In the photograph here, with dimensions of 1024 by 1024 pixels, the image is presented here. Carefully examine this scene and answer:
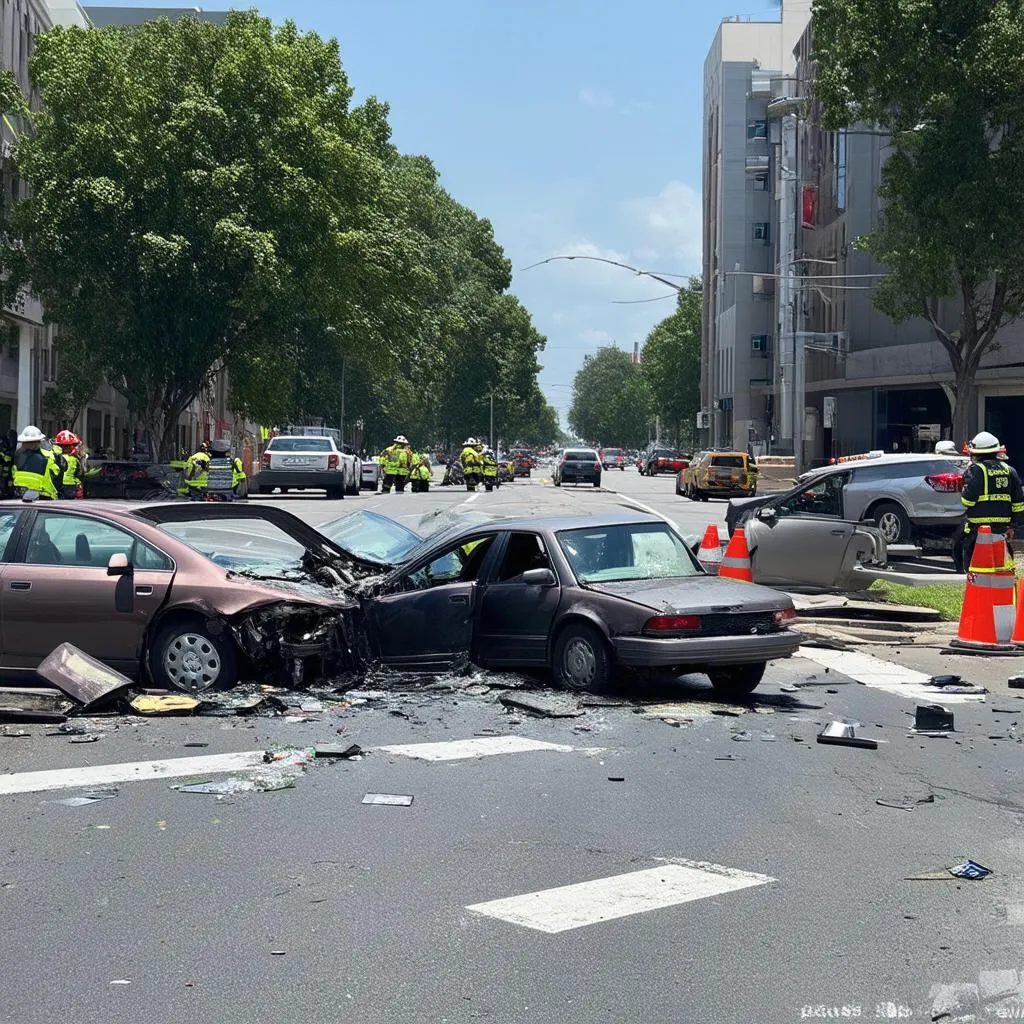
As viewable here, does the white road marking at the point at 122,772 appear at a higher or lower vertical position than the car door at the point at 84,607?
lower

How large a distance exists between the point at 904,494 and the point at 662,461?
2617 inches

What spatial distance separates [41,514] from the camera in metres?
10.5

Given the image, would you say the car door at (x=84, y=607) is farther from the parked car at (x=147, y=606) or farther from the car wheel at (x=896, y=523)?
the car wheel at (x=896, y=523)

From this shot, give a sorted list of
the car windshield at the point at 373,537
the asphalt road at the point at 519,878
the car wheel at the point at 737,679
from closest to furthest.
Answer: the asphalt road at the point at 519,878, the car wheel at the point at 737,679, the car windshield at the point at 373,537

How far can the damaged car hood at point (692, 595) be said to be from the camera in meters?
10.1

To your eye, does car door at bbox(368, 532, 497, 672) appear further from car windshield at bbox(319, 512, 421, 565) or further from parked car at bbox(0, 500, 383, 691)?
car windshield at bbox(319, 512, 421, 565)

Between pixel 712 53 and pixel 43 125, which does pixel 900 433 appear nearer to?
pixel 43 125

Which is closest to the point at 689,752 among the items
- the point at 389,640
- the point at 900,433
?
the point at 389,640

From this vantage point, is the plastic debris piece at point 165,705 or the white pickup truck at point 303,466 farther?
the white pickup truck at point 303,466

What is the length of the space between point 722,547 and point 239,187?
1922 centimetres

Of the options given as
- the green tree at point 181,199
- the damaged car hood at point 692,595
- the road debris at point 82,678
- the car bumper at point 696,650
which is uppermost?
the green tree at point 181,199

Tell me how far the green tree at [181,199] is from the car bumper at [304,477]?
2.74 metres

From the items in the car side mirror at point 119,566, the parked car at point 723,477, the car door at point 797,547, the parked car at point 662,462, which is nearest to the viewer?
the car side mirror at point 119,566

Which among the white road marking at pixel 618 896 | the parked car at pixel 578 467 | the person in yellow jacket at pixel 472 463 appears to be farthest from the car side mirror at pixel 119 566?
the parked car at pixel 578 467
